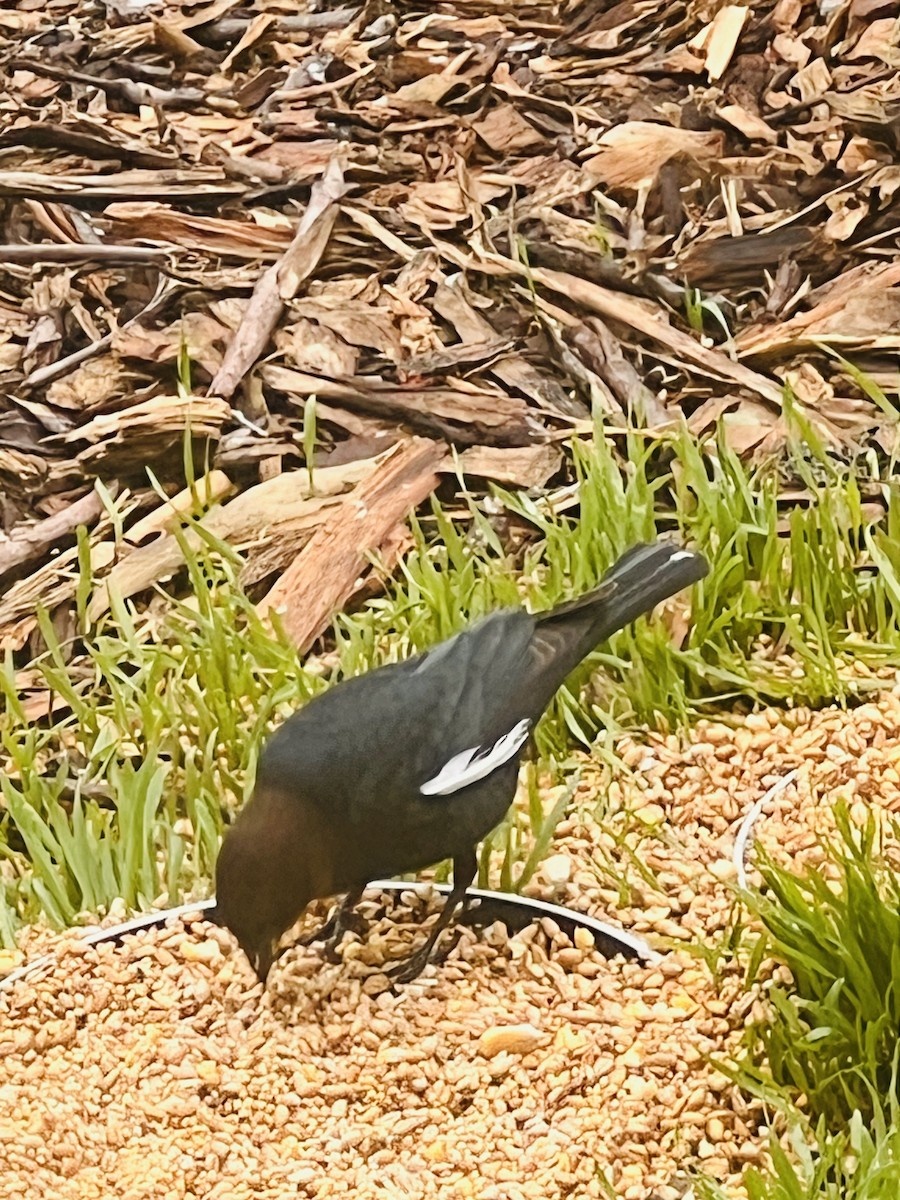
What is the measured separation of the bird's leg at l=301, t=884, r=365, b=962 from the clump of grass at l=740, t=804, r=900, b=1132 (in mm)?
691

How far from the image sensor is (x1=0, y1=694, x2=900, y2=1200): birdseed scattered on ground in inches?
81.0

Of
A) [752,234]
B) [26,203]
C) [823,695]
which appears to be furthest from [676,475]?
[26,203]

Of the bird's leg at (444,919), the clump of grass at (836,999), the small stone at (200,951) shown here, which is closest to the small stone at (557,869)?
the bird's leg at (444,919)

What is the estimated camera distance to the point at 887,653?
112 inches

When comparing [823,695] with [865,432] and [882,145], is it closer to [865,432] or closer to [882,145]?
[865,432]

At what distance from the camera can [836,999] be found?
6.60ft

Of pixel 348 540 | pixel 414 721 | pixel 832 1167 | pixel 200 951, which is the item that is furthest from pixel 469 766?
pixel 348 540

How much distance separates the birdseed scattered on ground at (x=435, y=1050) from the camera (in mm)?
2059

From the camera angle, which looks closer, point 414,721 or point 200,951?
point 414,721

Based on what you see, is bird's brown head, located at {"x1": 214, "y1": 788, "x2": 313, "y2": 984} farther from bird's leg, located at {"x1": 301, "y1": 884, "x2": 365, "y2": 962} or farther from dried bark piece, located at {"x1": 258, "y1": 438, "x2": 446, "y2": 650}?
dried bark piece, located at {"x1": 258, "y1": 438, "x2": 446, "y2": 650}

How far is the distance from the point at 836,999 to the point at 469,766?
623 millimetres

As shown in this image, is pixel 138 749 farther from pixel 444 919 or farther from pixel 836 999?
pixel 836 999

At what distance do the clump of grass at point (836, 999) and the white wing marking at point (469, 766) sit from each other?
44 centimetres

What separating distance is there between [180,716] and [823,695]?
1212 mm
